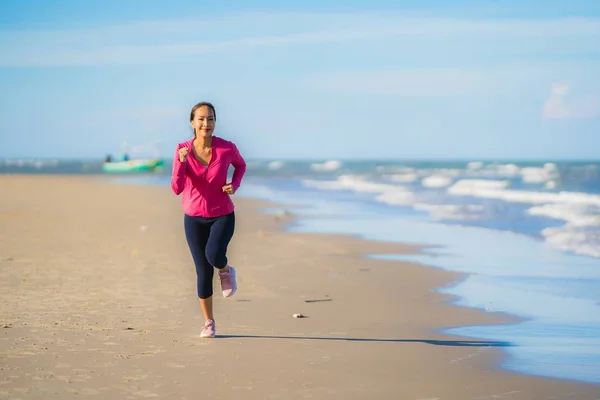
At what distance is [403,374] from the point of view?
5594 millimetres

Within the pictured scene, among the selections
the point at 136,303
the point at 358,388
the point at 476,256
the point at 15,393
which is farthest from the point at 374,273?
the point at 15,393

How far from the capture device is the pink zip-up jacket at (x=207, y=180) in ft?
21.0

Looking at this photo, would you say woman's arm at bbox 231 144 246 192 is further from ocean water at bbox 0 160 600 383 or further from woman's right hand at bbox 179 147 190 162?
ocean water at bbox 0 160 600 383

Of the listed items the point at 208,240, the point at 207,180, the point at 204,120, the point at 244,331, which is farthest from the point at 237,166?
the point at 244,331

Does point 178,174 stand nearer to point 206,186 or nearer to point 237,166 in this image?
point 206,186

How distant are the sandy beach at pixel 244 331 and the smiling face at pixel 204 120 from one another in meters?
1.59

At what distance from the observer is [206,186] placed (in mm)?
6457

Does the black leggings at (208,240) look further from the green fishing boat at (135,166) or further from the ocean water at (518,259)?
the green fishing boat at (135,166)

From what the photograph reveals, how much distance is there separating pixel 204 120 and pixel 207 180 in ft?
1.49

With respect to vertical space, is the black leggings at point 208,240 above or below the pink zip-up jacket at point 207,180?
below

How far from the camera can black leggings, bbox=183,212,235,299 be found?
6484mm

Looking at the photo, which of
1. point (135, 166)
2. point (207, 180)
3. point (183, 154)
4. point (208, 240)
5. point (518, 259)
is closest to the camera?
point (183, 154)

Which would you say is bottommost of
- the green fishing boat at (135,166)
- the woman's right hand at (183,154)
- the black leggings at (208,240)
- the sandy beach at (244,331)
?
the sandy beach at (244,331)

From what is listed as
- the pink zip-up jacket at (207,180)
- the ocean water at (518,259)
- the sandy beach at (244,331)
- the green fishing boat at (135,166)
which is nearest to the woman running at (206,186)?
the pink zip-up jacket at (207,180)
